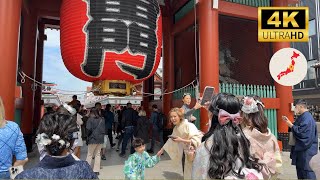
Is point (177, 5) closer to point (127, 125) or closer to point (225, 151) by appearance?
point (127, 125)

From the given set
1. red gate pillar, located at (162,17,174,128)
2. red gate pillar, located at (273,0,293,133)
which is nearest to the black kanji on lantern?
red gate pillar, located at (162,17,174,128)

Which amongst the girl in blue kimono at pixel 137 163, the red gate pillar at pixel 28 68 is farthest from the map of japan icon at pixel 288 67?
the red gate pillar at pixel 28 68

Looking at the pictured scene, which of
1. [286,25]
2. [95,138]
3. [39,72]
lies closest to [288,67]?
[286,25]

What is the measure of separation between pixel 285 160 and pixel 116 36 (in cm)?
529

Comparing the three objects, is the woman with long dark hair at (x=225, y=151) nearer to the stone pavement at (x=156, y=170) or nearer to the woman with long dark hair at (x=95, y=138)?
the stone pavement at (x=156, y=170)

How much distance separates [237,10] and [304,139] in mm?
4663

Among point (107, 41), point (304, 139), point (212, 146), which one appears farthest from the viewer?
point (107, 41)

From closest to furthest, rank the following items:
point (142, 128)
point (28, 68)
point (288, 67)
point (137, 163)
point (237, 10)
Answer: point (137, 163) < point (288, 67) < point (237, 10) < point (142, 128) < point (28, 68)

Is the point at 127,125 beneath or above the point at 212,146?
beneath

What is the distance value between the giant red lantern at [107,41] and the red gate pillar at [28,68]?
183 inches

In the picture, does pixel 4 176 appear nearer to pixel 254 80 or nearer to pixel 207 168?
pixel 207 168

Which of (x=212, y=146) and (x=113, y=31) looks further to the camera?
(x=113, y=31)

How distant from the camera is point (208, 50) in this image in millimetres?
6715

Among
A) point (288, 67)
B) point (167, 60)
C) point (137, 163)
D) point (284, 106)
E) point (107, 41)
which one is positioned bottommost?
point (137, 163)
